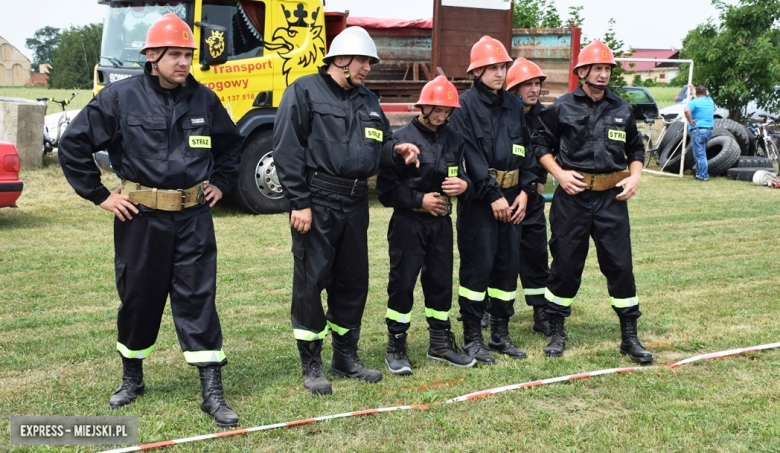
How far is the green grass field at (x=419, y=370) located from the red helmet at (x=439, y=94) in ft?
5.70

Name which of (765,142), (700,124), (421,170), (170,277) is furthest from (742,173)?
(170,277)

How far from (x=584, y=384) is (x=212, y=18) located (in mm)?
7731

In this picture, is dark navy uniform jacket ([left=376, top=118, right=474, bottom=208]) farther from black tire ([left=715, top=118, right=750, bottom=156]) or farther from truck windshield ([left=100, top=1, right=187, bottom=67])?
black tire ([left=715, top=118, right=750, bottom=156])

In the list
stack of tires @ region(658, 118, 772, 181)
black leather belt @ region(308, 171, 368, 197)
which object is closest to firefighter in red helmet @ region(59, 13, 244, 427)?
black leather belt @ region(308, 171, 368, 197)

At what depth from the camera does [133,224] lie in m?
4.67

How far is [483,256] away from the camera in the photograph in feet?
19.0

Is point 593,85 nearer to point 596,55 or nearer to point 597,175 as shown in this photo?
point 596,55

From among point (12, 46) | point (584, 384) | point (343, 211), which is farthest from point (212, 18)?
point (12, 46)

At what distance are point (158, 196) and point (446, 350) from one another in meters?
2.23

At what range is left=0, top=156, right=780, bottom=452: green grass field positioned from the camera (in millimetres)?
4375

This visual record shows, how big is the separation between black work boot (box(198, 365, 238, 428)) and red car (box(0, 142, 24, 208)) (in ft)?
21.3

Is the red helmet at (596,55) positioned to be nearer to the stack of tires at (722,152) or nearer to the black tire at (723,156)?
the stack of tires at (722,152)

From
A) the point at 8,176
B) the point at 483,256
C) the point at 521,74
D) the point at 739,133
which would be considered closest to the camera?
the point at 483,256

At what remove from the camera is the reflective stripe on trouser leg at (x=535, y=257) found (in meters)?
6.69
